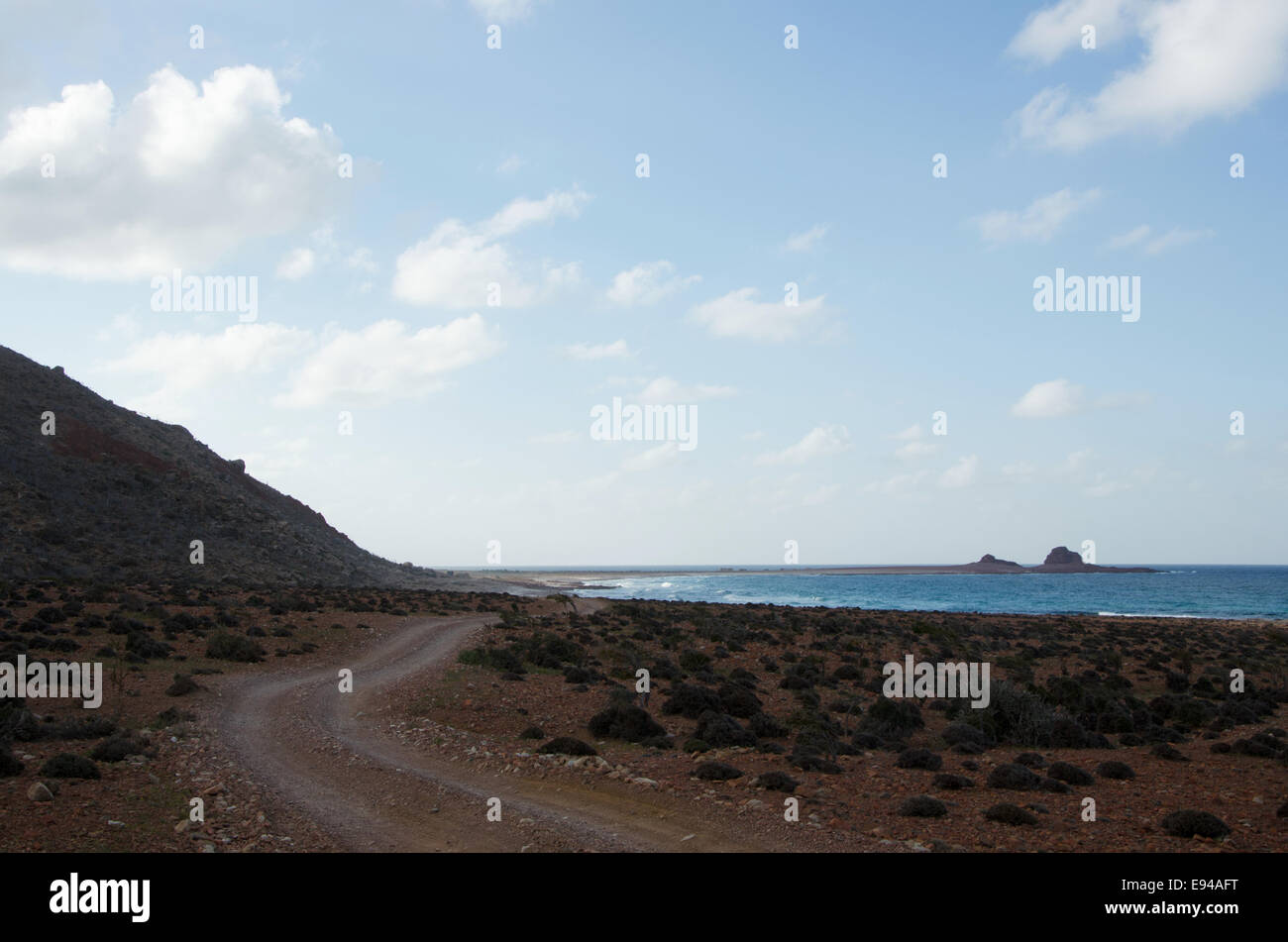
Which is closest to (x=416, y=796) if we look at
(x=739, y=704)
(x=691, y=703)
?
(x=691, y=703)

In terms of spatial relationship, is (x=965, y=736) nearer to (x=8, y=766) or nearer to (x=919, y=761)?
(x=919, y=761)

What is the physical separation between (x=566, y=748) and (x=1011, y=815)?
698 cm

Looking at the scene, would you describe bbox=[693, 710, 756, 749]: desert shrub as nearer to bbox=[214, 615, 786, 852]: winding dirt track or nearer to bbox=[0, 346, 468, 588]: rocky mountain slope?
bbox=[214, 615, 786, 852]: winding dirt track

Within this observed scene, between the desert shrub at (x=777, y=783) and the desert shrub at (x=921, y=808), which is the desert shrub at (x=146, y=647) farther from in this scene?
the desert shrub at (x=921, y=808)

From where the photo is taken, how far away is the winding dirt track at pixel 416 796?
8.91 m

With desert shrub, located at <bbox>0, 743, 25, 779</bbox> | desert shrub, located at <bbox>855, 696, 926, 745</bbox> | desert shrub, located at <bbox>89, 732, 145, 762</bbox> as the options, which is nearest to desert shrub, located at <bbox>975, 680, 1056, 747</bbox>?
desert shrub, located at <bbox>855, 696, 926, 745</bbox>

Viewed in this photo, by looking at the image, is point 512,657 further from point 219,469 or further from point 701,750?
point 219,469

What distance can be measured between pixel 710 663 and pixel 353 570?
49242 millimetres

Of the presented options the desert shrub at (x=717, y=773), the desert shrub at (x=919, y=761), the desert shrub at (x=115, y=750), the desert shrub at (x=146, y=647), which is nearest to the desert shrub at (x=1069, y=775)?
the desert shrub at (x=919, y=761)

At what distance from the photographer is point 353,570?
217 feet

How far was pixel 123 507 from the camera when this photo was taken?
52.8 meters

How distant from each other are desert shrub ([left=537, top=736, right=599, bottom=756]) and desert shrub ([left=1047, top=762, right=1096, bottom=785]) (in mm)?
7632

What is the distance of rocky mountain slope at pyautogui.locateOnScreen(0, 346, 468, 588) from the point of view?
4481 cm
